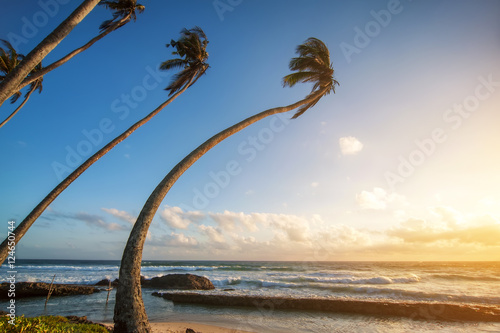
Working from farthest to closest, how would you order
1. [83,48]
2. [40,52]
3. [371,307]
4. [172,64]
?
[371,307], [172,64], [83,48], [40,52]

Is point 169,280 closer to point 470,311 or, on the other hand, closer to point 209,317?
point 209,317

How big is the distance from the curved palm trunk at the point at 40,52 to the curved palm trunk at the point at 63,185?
10.2 ft

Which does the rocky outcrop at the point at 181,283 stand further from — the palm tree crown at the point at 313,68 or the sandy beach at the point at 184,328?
the palm tree crown at the point at 313,68

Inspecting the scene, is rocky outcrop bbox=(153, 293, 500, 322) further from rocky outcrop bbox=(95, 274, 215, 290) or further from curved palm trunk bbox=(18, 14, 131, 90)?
curved palm trunk bbox=(18, 14, 131, 90)

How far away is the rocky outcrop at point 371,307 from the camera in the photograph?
12.3m

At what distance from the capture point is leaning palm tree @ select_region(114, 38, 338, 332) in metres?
4.73

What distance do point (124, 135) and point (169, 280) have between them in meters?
20.5

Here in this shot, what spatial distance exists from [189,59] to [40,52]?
4.89m

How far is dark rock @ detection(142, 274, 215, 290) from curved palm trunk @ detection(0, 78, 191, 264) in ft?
61.3

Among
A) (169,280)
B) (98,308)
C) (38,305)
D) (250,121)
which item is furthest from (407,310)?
(38,305)

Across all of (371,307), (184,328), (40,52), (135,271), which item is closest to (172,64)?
(40,52)

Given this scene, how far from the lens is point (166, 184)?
19.4 ft

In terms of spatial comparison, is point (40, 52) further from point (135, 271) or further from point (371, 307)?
point (371, 307)

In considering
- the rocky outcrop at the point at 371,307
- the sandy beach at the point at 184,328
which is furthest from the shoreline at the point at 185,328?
the rocky outcrop at the point at 371,307
